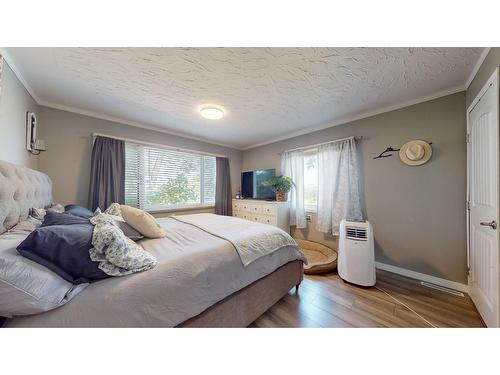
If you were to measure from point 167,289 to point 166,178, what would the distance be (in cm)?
276

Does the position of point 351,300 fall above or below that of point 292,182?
below

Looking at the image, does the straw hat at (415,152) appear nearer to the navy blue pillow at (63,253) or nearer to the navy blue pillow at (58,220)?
the navy blue pillow at (63,253)

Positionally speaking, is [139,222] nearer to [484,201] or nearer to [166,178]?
[166,178]

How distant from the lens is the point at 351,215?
8.42 ft

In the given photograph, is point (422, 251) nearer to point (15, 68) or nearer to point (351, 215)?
point (351, 215)

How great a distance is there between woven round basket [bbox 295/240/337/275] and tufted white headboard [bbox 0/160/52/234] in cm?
252

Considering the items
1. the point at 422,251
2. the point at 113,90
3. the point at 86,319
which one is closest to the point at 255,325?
the point at 86,319

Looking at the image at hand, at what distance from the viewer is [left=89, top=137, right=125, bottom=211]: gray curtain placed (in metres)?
2.49

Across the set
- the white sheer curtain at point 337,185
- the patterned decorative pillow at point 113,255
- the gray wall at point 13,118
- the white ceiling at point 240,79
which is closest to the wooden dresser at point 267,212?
the white sheer curtain at point 337,185

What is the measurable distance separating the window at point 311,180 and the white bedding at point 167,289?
2.06 metres

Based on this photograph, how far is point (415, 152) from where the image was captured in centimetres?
209
